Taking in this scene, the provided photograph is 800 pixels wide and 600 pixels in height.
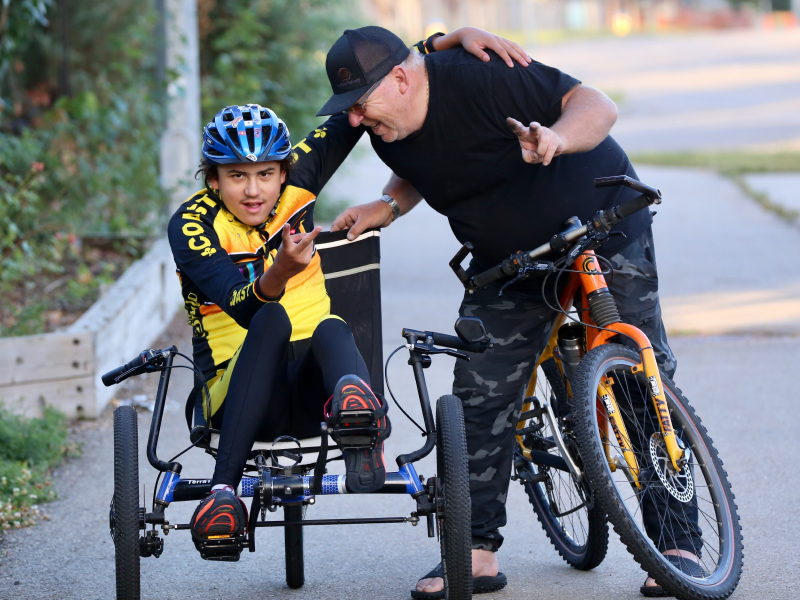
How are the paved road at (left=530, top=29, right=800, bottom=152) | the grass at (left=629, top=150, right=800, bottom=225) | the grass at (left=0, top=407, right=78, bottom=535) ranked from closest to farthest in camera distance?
the grass at (left=0, top=407, right=78, bottom=535) < the grass at (left=629, top=150, right=800, bottom=225) < the paved road at (left=530, top=29, right=800, bottom=152)

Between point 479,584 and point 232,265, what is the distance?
4.51 ft

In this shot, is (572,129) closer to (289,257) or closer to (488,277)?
(488,277)

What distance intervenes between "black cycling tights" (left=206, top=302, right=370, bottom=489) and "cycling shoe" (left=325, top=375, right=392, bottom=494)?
0.15m

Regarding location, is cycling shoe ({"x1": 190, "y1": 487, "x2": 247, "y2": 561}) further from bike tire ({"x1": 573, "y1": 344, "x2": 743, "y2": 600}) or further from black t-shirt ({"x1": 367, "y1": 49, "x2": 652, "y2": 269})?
black t-shirt ({"x1": 367, "y1": 49, "x2": 652, "y2": 269})

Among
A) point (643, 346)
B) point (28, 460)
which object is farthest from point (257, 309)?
point (28, 460)

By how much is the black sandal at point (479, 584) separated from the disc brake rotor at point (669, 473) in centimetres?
70

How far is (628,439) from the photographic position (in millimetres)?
3275

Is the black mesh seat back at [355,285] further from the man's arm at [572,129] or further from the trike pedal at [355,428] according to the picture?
the man's arm at [572,129]

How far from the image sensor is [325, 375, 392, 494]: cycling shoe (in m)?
2.93

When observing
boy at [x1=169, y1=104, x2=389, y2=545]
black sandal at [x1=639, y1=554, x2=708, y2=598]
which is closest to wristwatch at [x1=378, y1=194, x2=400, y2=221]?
boy at [x1=169, y1=104, x2=389, y2=545]

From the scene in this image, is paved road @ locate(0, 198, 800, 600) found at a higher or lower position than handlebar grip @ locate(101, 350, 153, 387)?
lower

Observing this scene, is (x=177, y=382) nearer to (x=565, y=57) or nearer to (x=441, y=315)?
(x=441, y=315)

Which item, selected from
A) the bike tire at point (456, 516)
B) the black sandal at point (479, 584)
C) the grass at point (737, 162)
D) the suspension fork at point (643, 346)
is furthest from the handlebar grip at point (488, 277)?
the grass at point (737, 162)

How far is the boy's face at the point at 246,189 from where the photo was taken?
3.49m
